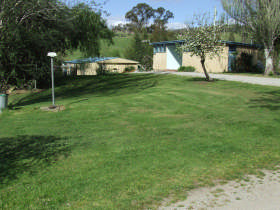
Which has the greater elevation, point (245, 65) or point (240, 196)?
point (245, 65)

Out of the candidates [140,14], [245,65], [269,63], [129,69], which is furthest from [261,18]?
[140,14]

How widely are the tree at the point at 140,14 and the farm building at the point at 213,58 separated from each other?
45878mm

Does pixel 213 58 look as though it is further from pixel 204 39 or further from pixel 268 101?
pixel 268 101

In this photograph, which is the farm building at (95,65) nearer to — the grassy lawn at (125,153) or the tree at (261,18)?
the tree at (261,18)

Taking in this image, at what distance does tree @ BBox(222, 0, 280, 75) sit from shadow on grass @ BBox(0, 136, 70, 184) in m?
25.2

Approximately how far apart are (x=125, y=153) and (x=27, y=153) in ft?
6.92

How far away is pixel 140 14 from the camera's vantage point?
85750 millimetres

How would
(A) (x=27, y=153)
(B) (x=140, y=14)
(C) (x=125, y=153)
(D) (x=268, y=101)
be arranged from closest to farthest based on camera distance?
(C) (x=125, y=153), (A) (x=27, y=153), (D) (x=268, y=101), (B) (x=140, y=14)

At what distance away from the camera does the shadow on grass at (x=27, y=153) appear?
5205 millimetres

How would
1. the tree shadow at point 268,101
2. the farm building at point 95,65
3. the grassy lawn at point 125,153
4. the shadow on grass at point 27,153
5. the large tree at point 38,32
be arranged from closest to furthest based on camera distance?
1. the grassy lawn at point 125,153
2. the shadow on grass at point 27,153
3. the tree shadow at point 268,101
4. the large tree at point 38,32
5. the farm building at point 95,65

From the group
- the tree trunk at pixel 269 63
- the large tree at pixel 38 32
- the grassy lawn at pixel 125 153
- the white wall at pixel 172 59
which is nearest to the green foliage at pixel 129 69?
the white wall at pixel 172 59

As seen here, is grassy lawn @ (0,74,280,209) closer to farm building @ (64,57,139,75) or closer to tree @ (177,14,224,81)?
tree @ (177,14,224,81)

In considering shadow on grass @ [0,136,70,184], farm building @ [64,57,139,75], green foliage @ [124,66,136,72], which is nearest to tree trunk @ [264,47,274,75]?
farm building @ [64,57,139,75]

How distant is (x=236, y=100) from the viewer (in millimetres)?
13344
